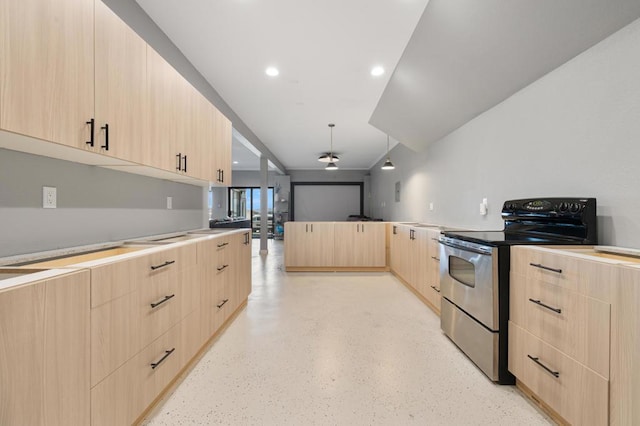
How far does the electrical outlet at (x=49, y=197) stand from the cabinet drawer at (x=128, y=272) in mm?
584

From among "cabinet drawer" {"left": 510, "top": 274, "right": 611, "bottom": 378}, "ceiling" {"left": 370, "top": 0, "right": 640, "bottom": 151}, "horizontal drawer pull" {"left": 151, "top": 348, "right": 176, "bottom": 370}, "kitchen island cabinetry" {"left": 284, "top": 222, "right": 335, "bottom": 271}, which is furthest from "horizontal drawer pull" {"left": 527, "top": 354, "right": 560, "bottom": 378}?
"kitchen island cabinetry" {"left": 284, "top": 222, "right": 335, "bottom": 271}

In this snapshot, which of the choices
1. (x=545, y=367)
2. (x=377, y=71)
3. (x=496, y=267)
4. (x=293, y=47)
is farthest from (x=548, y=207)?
(x=293, y=47)

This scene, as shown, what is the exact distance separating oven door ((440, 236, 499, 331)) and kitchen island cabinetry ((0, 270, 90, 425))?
2.19 meters

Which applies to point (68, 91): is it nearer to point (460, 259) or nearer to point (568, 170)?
point (460, 259)

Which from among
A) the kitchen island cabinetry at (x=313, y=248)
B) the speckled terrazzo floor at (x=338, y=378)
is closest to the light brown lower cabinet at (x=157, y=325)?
the speckled terrazzo floor at (x=338, y=378)

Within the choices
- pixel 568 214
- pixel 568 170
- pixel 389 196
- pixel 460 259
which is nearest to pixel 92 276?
pixel 460 259

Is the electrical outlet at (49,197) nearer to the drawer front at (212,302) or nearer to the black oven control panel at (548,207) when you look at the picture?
the drawer front at (212,302)

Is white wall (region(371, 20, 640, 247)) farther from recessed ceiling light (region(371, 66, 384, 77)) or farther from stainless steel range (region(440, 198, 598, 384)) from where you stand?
recessed ceiling light (region(371, 66, 384, 77))

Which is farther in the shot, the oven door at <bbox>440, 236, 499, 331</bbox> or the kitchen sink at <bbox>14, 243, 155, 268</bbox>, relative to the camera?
the oven door at <bbox>440, 236, 499, 331</bbox>

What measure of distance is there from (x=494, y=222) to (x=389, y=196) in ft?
15.0

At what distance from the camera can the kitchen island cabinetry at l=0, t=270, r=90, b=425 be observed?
32.7 inches

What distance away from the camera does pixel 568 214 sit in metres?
1.84

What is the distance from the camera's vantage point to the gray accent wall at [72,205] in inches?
52.6

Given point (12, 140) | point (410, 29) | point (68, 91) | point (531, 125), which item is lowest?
point (12, 140)
